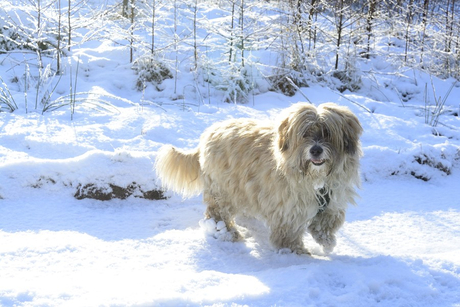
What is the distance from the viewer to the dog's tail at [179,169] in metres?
4.40

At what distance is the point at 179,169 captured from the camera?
440cm

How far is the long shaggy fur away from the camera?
3354 millimetres

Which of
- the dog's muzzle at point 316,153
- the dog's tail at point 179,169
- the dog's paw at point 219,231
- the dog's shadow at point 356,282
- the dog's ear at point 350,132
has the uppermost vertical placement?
the dog's ear at point 350,132

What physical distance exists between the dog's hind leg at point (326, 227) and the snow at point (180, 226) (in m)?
0.12

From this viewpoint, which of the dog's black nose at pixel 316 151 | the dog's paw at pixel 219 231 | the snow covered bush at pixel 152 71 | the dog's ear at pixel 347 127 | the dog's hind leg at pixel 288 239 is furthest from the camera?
the snow covered bush at pixel 152 71

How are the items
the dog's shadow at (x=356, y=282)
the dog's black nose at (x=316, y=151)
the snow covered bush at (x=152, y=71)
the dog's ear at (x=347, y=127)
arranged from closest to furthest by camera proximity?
the dog's shadow at (x=356, y=282) < the dog's black nose at (x=316, y=151) < the dog's ear at (x=347, y=127) < the snow covered bush at (x=152, y=71)

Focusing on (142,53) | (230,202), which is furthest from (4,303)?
(142,53)

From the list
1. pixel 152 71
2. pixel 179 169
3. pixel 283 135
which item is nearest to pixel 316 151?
pixel 283 135

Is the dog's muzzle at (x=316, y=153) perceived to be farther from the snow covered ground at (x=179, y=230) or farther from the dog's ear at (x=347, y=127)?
the snow covered ground at (x=179, y=230)

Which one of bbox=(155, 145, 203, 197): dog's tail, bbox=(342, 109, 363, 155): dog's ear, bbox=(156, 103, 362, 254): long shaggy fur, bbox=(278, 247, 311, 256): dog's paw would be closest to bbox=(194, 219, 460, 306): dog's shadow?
bbox=(278, 247, 311, 256): dog's paw

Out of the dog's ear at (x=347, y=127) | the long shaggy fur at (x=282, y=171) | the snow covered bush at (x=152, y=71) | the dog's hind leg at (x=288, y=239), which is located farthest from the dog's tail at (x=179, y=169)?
the snow covered bush at (x=152, y=71)

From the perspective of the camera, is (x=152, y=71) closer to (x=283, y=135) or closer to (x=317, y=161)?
(x=283, y=135)

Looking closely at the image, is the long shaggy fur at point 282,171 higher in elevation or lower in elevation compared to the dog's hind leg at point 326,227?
higher

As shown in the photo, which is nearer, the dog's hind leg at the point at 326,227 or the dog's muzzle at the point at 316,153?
the dog's muzzle at the point at 316,153
